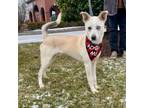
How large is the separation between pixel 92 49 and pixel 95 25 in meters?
0.12

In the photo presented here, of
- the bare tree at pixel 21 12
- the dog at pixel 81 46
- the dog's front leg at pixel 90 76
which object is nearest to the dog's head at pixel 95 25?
the dog at pixel 81 46

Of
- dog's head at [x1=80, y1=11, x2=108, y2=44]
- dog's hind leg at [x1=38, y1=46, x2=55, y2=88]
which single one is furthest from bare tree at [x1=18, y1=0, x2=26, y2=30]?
dog's head at [x1=80, y1=11, x2=108, y2=44]

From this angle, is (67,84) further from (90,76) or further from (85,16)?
(85,16)

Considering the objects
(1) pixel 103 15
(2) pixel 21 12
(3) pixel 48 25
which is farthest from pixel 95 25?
(2) pixel 21 12

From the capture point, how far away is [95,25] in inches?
156

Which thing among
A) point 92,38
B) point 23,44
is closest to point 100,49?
point 92,38

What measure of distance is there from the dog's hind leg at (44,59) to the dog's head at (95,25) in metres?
0.19

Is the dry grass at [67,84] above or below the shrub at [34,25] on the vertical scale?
below

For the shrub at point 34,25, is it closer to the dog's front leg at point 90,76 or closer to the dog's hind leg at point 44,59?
the dog's hind leg at point 44,59

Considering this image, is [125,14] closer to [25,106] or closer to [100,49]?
[100,49]

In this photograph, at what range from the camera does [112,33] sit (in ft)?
13.3

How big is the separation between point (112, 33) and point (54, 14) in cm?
28

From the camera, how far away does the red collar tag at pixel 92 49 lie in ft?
13.1

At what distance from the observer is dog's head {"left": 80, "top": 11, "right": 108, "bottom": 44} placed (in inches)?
156
